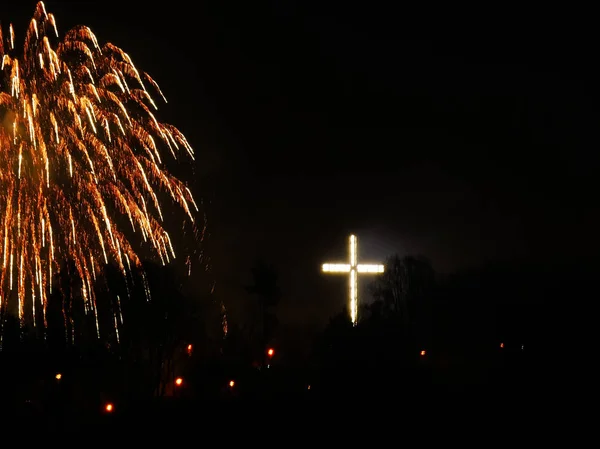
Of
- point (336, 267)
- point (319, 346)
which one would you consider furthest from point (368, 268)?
point (319, 346)

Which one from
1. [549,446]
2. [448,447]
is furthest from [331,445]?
[549,446]

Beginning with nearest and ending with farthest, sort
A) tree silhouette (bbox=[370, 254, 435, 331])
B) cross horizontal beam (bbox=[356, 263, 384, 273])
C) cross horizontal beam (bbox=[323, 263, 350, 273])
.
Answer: cross horizontal beam (bbox=[323, 263, 350, 273]), cross horizontal beam (bbox=[356, 263, 384, 273]), tree silhouette (bbox=[370, 254, 435, 331])

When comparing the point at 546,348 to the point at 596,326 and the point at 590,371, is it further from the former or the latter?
the point at 590,371

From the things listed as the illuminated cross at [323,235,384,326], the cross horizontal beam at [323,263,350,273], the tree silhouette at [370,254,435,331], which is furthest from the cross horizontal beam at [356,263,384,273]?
the tree silhouette at [370,254,435,331]

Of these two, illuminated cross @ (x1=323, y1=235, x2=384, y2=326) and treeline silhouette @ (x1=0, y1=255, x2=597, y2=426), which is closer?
treeline silhouette @ (x1=0, y1=255, x2=597, y2=426)

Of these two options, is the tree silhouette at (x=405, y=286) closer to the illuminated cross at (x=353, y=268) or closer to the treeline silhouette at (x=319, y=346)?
the treeline silhouette at (x=319, y=346)

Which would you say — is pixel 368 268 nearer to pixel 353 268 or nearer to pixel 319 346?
pixel 353 268

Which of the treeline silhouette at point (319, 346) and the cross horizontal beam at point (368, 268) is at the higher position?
the cross horizontal beam at point (368, 268)

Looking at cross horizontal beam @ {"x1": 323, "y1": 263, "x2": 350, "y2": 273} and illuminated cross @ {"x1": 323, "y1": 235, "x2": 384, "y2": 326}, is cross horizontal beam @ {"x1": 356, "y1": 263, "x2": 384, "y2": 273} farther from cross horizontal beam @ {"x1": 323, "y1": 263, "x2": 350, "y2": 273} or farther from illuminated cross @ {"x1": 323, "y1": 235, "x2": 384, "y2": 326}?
cross horizontal beam @ {"x1": 323, "y1": 263, "x2": 350, "y2": 273}

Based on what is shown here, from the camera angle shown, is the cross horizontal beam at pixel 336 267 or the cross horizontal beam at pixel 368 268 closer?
the cross horizontal beam at pixel 336 267

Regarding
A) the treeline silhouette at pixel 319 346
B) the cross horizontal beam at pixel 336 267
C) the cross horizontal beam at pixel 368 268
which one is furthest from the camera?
Answer: the cross horizontal beam at pixel 368 268

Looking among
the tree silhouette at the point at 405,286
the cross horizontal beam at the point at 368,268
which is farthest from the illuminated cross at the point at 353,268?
the tree silhouette at the point at 405,286

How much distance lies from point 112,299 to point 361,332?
11.7m

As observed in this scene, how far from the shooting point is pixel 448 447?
1587cm
